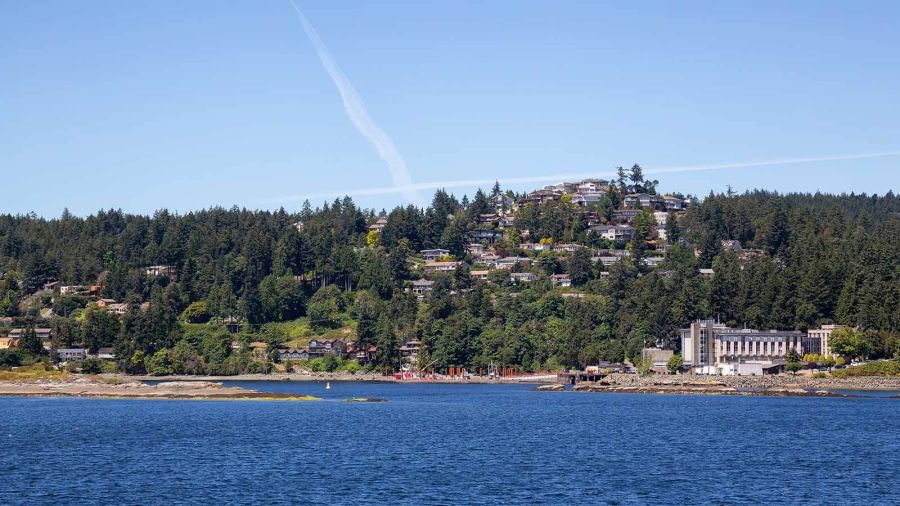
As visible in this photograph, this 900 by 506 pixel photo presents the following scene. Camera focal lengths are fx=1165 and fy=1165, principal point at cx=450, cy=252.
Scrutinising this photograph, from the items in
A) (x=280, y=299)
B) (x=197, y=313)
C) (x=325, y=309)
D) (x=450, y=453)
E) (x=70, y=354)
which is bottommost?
(x=450, y=453)

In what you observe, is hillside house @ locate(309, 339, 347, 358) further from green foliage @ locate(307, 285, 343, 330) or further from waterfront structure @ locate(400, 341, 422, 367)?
green foliage @ locate(307, 285, 343, 330)

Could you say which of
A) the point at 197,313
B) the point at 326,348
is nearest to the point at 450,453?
the point at 326,348

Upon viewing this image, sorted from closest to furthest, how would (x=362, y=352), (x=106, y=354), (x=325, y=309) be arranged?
1. (x=106, y=354)
2. (x=362, y=352)
3. (x=325, y=309)

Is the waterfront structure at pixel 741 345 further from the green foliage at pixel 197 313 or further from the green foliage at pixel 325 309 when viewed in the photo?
the green foliage at pixel 197 313

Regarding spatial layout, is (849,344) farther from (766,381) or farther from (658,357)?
(658,357)

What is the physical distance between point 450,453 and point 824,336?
9455 cm

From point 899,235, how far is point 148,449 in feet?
514

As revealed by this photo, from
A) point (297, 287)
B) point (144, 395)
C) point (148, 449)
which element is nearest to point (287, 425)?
point (148, 449)

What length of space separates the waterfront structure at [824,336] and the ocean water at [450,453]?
42.0 metres

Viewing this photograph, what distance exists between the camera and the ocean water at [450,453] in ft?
165

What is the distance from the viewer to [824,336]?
A: 147 metres

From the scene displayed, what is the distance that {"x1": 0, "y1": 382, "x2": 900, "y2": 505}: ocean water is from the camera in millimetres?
50312

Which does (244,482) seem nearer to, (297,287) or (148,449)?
(148,449)

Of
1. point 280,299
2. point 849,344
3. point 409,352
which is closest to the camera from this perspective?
point 849,344
